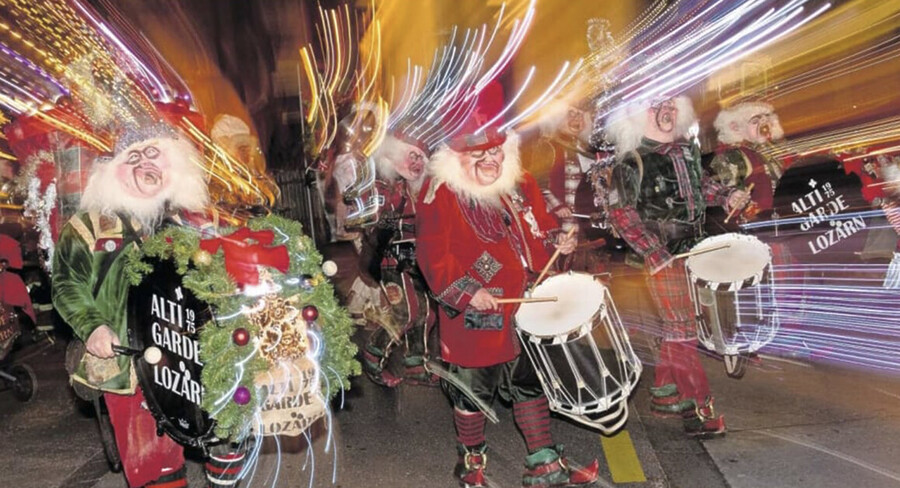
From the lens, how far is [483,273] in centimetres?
408

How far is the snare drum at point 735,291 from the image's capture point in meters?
4.54

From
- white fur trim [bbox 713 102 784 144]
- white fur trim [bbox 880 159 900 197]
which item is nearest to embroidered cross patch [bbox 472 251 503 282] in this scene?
white fur trim [bbox 713 102 784 144]

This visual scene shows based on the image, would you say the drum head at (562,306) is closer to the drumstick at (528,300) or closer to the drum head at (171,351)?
the drumstick at (528,300)

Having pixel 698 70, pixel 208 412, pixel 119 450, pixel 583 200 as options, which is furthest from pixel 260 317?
pixel 698 70

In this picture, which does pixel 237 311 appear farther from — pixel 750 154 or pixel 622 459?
pixel 750 154

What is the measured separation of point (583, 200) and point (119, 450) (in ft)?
16.4

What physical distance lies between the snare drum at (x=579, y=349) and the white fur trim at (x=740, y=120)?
3.16 metres

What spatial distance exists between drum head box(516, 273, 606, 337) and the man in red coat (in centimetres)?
17

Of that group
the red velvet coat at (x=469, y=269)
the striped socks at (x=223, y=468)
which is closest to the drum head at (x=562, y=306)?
the red velvet coat at (x=469, y=269)

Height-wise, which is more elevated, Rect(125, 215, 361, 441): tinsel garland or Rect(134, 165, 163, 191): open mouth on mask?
Rect(134, 165, 163, 191): open mouth on mask

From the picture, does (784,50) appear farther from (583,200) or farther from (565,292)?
(565,292)

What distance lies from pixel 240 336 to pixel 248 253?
401 mm

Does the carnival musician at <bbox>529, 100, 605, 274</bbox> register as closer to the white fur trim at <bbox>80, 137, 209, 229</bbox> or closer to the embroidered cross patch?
the embroidered cross patch

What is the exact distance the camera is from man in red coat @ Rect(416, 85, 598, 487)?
407 cm
